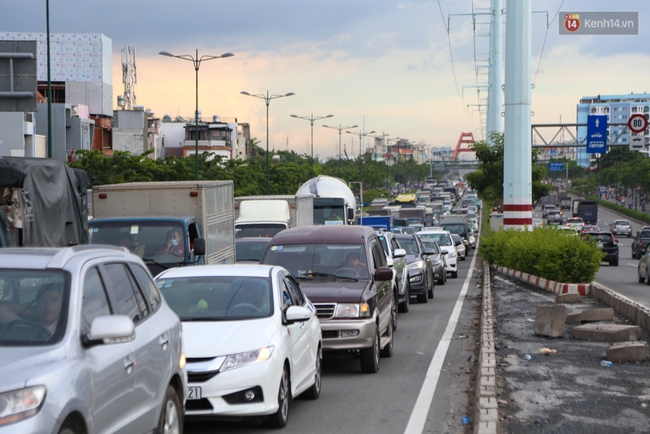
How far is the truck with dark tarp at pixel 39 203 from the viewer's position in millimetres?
13047

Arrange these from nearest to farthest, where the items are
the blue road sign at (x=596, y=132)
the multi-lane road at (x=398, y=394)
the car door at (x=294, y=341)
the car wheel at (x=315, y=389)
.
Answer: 1. the multi-lane road at (x=398, y=394)
2. the car door at (x=294, y=341)
3. the car wheel at (x=315, y=389)
4. the blue road sign at (x=596, y=132)

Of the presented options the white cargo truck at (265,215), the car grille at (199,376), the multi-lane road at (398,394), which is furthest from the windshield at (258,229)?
the car grille at (199,376)

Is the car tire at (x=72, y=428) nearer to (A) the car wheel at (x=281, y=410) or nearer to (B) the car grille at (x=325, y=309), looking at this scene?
(A) the car wheel at (x=281, y=410)

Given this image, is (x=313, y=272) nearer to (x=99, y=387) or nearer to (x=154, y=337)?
(x=154, y=337)

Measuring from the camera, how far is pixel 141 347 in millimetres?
5988

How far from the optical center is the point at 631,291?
89.0 ft

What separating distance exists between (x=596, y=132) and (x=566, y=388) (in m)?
37.1

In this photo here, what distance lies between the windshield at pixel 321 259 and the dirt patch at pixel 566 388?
225cm

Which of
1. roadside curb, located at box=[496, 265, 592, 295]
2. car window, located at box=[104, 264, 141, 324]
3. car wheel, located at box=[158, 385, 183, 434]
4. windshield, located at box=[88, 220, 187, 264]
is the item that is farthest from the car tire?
roadside curb, located at box=[496, 265, 592, 295]

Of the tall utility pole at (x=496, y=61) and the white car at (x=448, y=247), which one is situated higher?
the tall utility pole at (x=496, y=61)

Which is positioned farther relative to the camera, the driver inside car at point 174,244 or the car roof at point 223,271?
the driver inside car at point 174,244

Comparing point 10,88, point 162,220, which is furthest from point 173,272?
point 10,88

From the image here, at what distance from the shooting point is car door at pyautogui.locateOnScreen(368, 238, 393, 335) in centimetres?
1282

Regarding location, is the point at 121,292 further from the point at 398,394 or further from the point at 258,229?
the point at 258,229
